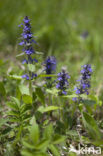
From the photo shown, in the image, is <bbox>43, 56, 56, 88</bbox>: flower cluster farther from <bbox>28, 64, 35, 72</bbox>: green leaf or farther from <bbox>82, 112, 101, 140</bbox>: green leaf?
<bbox>82, 112, 101, 140</bbox>: green leaf

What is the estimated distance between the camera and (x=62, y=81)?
2.43 meters

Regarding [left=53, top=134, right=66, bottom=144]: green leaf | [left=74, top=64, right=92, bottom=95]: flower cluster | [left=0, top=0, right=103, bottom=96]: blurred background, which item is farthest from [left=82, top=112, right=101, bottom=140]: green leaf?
[left=0, top=0, right=103, bottom=96]: blurred background

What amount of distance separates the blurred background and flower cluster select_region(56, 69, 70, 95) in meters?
1.89

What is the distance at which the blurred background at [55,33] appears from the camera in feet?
16.6

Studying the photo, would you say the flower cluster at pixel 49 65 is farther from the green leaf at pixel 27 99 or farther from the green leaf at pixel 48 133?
the green leaf at pixel 48 133

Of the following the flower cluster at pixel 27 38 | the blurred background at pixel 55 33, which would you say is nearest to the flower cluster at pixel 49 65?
the flower cluster at pixel 27 38

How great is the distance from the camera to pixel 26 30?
7.73ft

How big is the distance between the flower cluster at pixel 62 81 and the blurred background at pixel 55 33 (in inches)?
74.6

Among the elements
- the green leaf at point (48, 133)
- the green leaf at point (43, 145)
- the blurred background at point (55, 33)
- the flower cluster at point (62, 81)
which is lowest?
the green leaf at point (43, 145)

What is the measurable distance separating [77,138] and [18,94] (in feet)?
3.42

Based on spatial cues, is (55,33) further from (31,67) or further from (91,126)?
(91,126)

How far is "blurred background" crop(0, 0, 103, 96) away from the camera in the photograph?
507 centimetres

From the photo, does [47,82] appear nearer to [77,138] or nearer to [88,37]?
[77,138]

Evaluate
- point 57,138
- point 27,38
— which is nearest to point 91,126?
point 57,138
